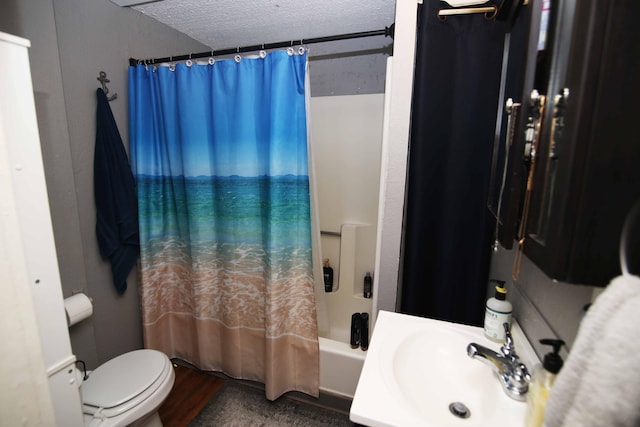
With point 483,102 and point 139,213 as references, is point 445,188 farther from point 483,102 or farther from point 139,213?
point 139,213

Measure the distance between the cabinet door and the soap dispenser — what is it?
18cm

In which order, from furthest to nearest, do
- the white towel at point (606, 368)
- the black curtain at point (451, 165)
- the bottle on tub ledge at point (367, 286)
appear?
the bottle on tub ledge at point (367, 286), the black curtain at point (451, 165), the white towel at point (606, 368)

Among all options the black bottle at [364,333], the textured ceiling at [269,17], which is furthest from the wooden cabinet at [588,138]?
the textured ceiling at [269,17]

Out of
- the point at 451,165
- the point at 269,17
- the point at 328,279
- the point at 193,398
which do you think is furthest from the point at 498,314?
the point at 269,17

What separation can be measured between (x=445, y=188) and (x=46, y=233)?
58.8 inches

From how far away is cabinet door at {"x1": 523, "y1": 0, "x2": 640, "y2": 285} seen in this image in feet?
1.37

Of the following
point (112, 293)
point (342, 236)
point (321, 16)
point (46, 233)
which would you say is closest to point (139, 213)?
point (112, 293)

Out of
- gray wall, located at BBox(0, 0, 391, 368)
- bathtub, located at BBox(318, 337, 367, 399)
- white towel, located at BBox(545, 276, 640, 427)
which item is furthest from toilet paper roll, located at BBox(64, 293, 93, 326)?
white towel, located at BBox(545, 276, 640, 427)

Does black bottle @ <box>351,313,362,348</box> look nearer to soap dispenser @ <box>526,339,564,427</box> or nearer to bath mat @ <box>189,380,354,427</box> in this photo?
bath mat @ <box>189,380,354,427</box>

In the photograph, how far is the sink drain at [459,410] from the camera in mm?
776

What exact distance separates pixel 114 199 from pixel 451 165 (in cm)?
185

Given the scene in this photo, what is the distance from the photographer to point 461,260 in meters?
1.27

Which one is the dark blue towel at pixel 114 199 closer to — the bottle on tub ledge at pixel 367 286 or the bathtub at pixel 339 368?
the bathtub at pixel 339 368

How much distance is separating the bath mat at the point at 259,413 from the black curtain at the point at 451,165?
90 centimetres
